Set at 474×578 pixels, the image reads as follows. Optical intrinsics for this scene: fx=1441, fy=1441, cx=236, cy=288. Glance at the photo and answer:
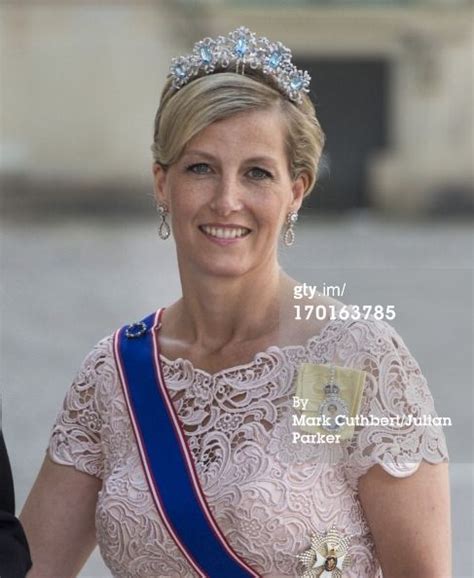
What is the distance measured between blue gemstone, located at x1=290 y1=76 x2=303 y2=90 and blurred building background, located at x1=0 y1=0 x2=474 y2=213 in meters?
6.87

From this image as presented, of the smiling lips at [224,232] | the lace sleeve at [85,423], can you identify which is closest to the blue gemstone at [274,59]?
the smiling lips at [224,232]

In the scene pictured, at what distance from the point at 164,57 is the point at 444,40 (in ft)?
7.74

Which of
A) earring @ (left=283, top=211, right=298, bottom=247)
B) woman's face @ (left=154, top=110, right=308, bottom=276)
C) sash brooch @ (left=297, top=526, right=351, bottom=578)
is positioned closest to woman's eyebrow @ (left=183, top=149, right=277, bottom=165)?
woman's face @ (left=154, top=110, right=308, bottom=276)

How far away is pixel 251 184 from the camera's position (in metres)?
1.91

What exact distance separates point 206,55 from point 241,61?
48 mm

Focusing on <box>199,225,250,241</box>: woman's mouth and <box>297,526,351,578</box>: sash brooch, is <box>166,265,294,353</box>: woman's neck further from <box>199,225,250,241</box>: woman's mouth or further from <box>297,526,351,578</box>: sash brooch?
<box>297,526,351,578</box>: sash brooch

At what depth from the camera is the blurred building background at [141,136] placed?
19.3 feet

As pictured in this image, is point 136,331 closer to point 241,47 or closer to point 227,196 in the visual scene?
point 227,196

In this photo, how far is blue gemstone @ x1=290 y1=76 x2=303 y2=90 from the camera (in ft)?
6.34

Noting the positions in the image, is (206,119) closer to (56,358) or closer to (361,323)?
(361,323)

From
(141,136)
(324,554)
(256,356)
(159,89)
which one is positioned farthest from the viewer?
(141,136)

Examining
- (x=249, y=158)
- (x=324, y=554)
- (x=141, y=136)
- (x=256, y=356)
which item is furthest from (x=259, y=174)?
(x=141, y=136)

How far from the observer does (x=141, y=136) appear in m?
10.2

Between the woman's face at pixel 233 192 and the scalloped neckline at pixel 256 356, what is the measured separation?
11 centimetres
